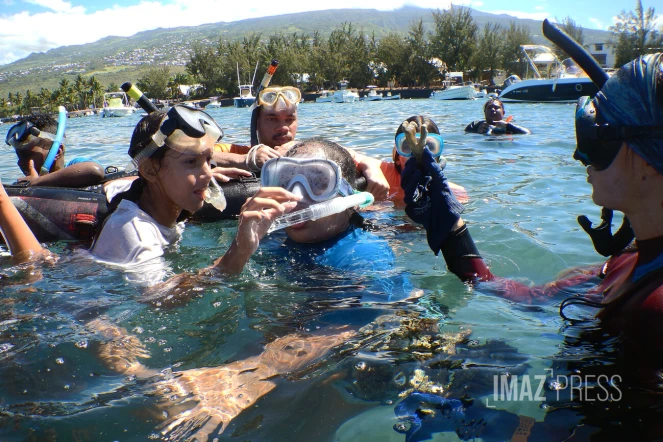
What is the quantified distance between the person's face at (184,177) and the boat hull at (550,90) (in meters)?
27.2

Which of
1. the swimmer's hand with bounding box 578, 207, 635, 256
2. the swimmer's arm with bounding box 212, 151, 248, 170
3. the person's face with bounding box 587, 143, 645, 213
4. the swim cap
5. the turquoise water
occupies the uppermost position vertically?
the swim cap

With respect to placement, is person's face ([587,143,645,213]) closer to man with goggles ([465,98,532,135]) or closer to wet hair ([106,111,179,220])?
wet hair ([106,111,179,220])

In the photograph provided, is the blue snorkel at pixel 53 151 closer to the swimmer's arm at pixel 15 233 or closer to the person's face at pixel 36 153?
the person's face at pixel 36 153

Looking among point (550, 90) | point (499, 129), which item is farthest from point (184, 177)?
point (550, 90)

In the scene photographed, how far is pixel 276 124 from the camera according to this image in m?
5.75

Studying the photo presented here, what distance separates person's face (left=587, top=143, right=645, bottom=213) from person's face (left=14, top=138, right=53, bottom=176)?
563 cm

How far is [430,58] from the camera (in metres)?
65.7

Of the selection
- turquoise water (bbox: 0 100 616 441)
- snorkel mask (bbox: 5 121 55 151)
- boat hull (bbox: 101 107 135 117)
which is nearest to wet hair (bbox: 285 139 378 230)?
turquoise water (bbox: 0 100 616 441)

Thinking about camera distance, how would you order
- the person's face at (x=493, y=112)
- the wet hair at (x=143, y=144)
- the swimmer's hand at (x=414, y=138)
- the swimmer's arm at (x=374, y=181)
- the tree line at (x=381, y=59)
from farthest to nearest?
1. the tree line at (x=381, y=59)
2. the person's face at (x=493, y=112)
3. the swimmer's arm at (x=374, y=181)
4. the wet hair at (x=143, y=144)
5. the swimmer's hand at (x=414, y=138)

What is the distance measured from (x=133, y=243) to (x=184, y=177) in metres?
0.48

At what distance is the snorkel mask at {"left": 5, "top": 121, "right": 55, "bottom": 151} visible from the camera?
18.0 feet

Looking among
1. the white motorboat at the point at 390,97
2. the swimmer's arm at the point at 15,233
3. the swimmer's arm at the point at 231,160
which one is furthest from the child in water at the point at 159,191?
the white motorboat at the point at 390,97

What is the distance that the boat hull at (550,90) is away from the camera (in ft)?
89.8

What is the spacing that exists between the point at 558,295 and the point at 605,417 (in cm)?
105
